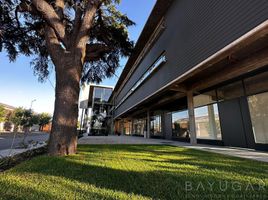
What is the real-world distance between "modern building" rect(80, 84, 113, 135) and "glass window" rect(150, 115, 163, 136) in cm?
1286

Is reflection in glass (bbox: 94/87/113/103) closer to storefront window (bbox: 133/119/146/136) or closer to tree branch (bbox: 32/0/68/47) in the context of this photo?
storefront window (bbox: 133/119/146/136)

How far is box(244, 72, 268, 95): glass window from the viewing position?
6.47 metres

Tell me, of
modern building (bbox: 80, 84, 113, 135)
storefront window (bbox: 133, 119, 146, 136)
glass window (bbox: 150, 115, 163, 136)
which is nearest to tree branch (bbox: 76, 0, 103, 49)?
glass window (bbox: 150, 115, 163, 136)

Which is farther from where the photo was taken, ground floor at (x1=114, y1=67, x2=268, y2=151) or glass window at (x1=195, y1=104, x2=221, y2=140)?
glass window at (x1=195, y1=104, x2=221, y2=140)

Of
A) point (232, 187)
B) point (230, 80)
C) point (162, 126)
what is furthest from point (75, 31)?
point (162, 126)

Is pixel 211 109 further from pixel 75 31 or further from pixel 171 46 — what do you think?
pixel 75 31

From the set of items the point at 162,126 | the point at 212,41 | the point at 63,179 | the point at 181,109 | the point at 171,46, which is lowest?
the point at 63,179

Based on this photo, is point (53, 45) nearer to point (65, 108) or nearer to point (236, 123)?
point (65, 108)

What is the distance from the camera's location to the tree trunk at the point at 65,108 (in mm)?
4930

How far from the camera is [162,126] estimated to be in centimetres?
1572

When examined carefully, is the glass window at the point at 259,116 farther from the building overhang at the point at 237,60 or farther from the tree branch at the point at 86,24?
the tree branch at the point at 86,24

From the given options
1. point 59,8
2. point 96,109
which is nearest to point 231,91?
point 59,8

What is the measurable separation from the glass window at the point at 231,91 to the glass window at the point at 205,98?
405mm

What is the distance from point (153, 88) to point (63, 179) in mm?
9045
